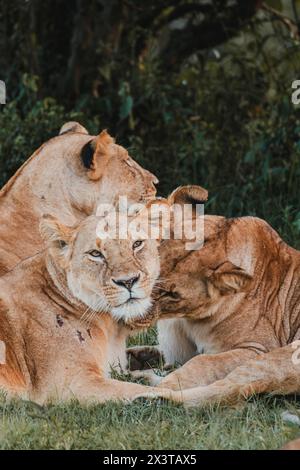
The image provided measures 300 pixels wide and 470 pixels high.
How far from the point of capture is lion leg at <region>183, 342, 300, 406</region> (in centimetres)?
562

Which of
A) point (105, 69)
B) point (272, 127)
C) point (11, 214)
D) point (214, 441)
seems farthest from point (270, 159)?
point (214, 441)

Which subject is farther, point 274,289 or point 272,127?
point 272,127

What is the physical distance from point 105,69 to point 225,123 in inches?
39.6

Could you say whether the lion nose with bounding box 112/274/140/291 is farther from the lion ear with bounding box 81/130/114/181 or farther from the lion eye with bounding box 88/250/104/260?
the lion ear with bounding box 81/130/114/181

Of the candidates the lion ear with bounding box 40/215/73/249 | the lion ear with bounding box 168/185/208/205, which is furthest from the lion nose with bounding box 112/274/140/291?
the lion ear with bounding box 168/185/208/205

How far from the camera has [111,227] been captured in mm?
5941

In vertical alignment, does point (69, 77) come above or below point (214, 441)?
above

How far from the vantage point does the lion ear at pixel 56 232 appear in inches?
240

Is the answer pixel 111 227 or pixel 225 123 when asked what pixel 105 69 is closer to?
pixel 225 123

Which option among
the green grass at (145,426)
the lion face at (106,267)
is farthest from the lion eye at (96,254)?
the green grass at (145,426)

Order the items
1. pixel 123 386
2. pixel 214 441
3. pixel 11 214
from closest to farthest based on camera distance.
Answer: pixel 214 441
pixel 123 386
pixel 11 214

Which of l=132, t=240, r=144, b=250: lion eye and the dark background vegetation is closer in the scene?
l=132, t=240, r=144, b=250: lion eye

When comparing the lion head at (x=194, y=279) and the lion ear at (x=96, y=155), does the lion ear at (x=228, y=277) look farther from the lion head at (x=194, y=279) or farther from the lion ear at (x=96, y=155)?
the lion ear at (x=96, y=155)

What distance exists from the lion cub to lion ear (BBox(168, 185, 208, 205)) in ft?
1.44
